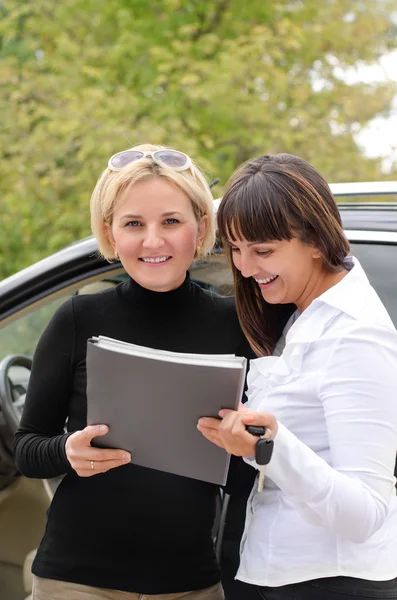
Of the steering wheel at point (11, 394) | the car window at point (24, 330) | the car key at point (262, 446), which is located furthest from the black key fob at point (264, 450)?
the steering wheel at point (11, 394)

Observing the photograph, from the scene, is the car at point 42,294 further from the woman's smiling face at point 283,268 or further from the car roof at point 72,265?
the woman's smiling face at point 283,268

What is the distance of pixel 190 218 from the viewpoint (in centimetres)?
183

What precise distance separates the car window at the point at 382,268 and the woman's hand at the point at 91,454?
74 centimetres

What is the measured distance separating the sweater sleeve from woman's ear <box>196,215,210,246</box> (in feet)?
1.14

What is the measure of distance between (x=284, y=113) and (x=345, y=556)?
7144 millimetres

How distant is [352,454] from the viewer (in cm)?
140

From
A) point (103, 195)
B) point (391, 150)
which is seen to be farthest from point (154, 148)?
point (391, 150)

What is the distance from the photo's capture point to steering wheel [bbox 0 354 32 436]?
113 inches

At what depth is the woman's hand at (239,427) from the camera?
1.36m

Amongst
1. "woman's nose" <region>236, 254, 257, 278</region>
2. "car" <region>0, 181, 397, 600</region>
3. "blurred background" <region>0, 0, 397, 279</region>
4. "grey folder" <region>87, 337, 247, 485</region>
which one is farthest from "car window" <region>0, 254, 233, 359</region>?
"blurred background" <region>0, 0, 397, 279</region>

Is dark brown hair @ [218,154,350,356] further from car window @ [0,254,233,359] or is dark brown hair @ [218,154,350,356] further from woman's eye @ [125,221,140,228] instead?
car window @ [0,254,233,359]

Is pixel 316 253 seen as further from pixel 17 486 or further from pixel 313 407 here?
pixel 17 486

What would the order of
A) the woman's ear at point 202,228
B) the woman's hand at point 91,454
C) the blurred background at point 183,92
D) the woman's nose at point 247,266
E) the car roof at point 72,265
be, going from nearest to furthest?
the woman's hand at point 91,454 → the woman's nose at point 247,266 → the woman's ear at point 202,228 → the car roof at point 72,265 → the blurred background at point 183,92

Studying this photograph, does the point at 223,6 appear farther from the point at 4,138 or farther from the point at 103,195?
the point at 103,195
